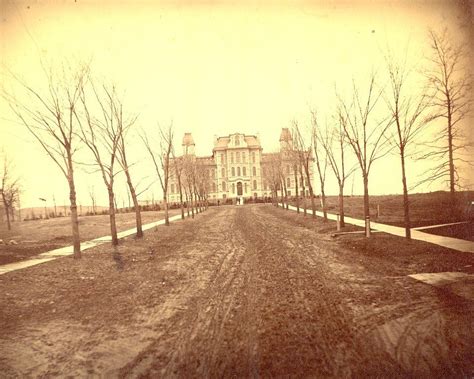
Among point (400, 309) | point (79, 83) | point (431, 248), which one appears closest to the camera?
point (400, 309)

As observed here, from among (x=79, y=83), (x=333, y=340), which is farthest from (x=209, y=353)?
(x=79, y=83)

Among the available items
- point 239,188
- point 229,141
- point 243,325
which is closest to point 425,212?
point 243,325

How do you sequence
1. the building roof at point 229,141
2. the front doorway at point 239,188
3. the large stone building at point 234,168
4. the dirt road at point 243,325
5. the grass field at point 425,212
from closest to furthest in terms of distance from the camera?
1. the dirt road at point 243,325
2. the grass field at point 425,212
3. the front doorway at point 239,188
4. the large stone building at point 234,168
5. the building roof at point 229,141

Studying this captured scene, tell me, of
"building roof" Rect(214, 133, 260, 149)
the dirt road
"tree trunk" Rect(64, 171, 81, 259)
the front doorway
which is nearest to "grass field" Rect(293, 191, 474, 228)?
the dirt road

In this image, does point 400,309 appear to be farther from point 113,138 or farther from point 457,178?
point 113,138

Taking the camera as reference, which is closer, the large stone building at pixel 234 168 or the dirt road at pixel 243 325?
the dirt road at pixel 243 325

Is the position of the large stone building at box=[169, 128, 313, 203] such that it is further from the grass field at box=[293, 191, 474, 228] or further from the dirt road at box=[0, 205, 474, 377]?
the dirt road at box=[0, 205, 474, 377]

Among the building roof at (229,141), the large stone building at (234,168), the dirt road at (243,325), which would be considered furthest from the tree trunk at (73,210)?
the building roof at (229,141)

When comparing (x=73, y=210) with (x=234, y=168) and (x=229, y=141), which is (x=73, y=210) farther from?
(x=229, y=141)

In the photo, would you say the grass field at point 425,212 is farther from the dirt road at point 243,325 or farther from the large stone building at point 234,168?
the large stone building at point 234,168
